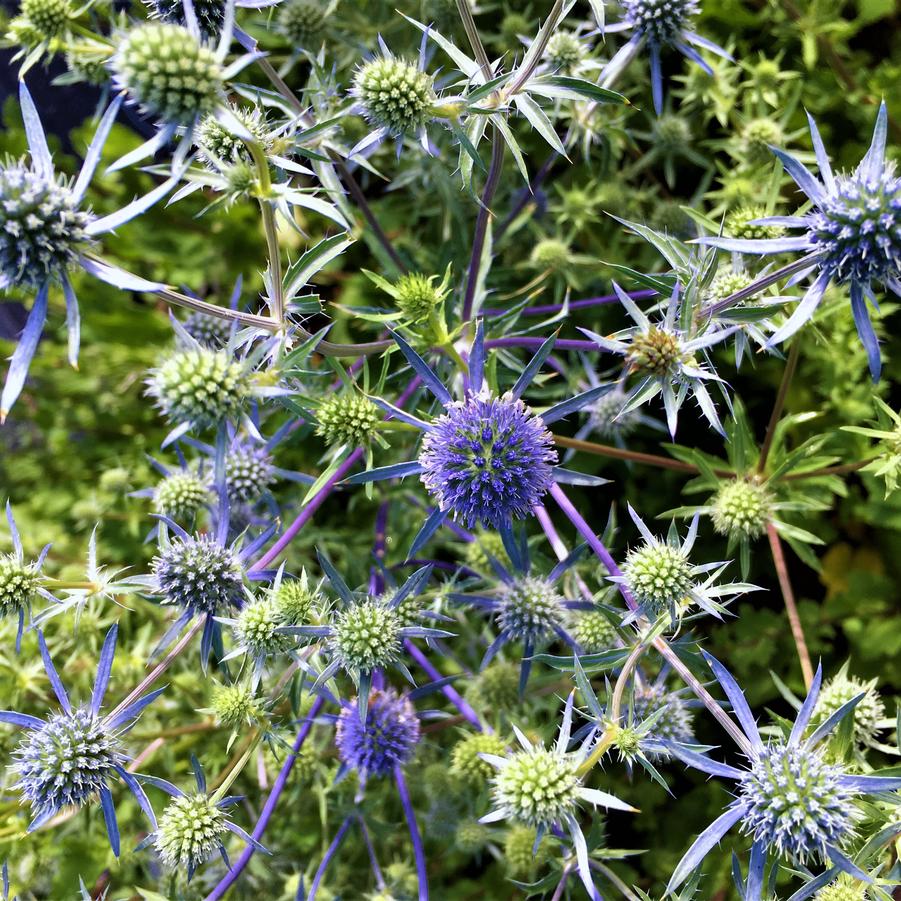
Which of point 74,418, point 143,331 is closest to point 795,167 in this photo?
point 143,331

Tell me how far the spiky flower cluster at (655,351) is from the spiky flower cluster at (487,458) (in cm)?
27

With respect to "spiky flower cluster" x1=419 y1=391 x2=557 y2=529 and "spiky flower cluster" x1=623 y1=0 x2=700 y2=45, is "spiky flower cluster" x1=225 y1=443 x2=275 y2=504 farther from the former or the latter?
"spiky flower cluster" x1=623 y1=0 x2=700 y2=45

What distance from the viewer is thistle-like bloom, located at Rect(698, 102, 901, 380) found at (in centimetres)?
144

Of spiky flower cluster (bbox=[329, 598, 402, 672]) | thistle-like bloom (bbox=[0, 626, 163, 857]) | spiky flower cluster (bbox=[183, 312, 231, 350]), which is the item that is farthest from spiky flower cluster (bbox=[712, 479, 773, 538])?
spiky flower cluster (bbox=[183, 312, 231, 350])

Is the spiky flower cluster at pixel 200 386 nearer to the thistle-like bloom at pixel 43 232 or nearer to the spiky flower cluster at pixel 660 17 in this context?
the thistle-like bloom at pixel 43 232

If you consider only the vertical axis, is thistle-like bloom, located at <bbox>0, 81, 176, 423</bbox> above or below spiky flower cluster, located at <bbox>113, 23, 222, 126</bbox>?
below

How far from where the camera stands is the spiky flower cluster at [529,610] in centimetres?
206

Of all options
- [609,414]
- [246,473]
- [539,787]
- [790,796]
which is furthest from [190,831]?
[609,414]

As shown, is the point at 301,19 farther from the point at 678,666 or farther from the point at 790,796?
the point at 790,796

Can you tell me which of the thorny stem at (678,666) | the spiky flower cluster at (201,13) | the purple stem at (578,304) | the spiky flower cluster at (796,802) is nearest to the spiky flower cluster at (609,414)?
the purple stem at (578,304)

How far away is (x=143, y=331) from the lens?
3.50 metres

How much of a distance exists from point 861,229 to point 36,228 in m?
1.59

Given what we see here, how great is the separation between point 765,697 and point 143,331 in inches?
120

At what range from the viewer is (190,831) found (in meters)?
1.86
